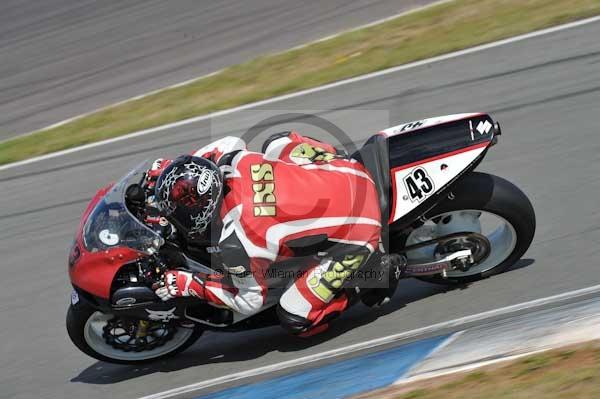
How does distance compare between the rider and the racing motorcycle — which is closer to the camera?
the rider

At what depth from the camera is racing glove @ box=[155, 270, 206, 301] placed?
4773 mm

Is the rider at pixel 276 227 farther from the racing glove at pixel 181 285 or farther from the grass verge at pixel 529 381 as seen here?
the grass verge at pixel 529 381

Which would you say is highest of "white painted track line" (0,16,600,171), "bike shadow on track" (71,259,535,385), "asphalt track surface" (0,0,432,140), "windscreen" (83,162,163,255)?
"asphalt track surface" (0,0,432,140)

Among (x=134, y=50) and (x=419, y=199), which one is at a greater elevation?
(x=134, y=50)

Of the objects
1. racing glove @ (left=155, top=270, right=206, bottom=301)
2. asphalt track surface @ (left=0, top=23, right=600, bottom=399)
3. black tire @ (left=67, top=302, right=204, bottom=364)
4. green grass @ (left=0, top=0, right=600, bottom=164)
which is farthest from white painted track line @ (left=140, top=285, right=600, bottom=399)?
green grass @ (left=0, top=0, right=600, bottom=164)

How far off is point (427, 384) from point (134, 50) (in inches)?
361

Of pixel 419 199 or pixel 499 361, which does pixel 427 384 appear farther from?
pixel 419 199

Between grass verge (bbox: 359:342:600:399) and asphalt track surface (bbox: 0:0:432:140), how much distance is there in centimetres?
759

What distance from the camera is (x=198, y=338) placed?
5.43 m

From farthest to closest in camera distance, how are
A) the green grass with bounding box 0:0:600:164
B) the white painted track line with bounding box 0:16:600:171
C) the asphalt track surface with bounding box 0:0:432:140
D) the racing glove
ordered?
1. the asphalt track surface with bounding box 0:0:432:140
2. the green grass with bounding box 0:0:600:164
3. the white painted track line with bounding box 0:16:600:171
4. the racing glove

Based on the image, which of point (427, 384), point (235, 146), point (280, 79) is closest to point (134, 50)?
point (280, 79)

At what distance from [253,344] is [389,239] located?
114 cm

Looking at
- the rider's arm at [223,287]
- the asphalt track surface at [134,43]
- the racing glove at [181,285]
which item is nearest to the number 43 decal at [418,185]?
the rider's arm at [223,287]

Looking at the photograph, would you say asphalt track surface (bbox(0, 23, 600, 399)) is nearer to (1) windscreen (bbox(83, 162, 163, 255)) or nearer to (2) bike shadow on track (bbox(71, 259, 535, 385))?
(2) bike shadow on track (bbox(71, 259, 535, 385))
